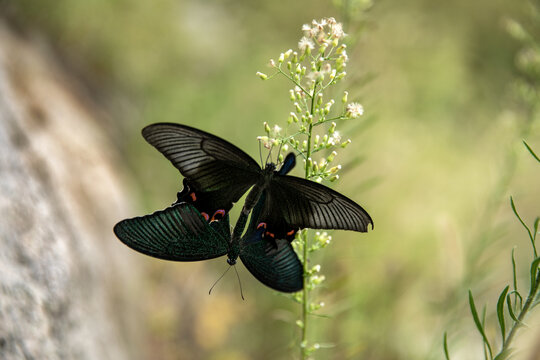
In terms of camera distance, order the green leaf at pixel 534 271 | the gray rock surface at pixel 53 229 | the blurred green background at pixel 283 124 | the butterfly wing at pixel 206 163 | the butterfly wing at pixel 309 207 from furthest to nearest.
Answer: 1. the blurred green background at pixel 283 124
2. the gray rock surface at pixel 53 229
3. the butterfly wing at pixel 206 163
4. the butterfly wing at pixel 309 207
5. the green leaf at pixel 534 271

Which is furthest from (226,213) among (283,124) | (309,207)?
(283,124)

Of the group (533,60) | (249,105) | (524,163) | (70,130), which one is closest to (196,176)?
(533,60)

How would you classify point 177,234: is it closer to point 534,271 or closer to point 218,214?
point 218,214

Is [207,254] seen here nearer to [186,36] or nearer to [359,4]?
[359,4]

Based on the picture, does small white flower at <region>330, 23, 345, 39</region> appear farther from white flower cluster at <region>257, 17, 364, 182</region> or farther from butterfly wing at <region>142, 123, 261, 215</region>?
butterfly wing at <region>142, 123, 261, 215</region>

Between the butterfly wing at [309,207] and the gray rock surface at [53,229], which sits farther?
the gray rock surface at [53,229]

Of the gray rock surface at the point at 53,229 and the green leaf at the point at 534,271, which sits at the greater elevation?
the gray rock surface at the point at 53,229

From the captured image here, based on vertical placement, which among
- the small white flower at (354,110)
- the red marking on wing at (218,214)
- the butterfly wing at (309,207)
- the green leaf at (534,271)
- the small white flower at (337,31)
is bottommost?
the green leaf at (534,271)

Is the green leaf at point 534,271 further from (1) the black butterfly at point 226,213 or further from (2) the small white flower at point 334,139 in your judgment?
(2) the small white flower at point 334,139

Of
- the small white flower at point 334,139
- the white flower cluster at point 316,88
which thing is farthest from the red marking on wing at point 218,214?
the small white flower at point 334,139
